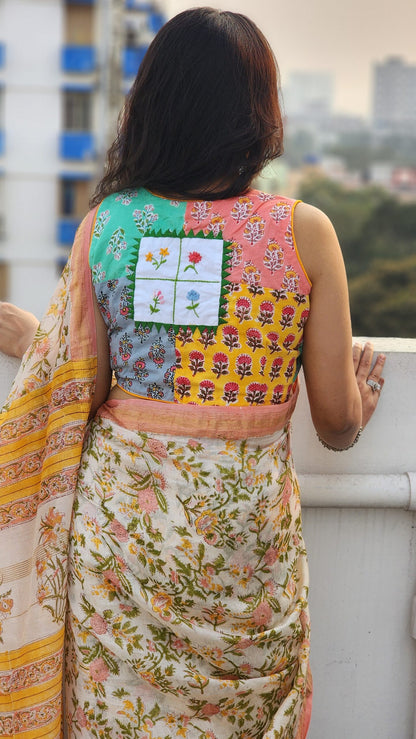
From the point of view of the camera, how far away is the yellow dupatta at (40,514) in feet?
4.37

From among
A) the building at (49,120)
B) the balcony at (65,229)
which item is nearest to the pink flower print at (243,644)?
the building at (49,120)

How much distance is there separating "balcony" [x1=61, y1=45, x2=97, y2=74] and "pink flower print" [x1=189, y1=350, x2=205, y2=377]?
83.4 feet

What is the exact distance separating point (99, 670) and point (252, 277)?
607 millimetres

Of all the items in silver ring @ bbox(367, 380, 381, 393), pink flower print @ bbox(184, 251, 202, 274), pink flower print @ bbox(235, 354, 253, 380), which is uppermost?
pink flower print @ bbox(184, 251, 202, 274)

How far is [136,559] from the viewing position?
1.29 meters

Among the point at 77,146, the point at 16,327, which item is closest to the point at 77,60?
the point at 77,146

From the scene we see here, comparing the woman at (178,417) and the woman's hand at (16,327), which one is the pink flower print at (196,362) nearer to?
the woman at (178,417)

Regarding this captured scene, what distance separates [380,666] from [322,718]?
0.15 meters

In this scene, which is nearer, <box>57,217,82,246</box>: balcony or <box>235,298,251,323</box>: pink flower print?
<box>235,298,251,323</box>: pink flower print

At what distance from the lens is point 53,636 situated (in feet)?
4.38

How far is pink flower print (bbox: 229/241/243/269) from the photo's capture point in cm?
125

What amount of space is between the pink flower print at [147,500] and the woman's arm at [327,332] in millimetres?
274

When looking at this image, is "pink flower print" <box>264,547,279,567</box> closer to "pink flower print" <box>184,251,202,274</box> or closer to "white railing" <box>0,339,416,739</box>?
"white railing" <box>0,339,416,739</box>

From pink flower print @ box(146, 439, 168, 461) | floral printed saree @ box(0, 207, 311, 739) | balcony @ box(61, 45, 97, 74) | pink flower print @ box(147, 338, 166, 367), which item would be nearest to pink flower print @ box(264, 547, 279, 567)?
floral printed saree @ box(0, 207, 311, 739)
